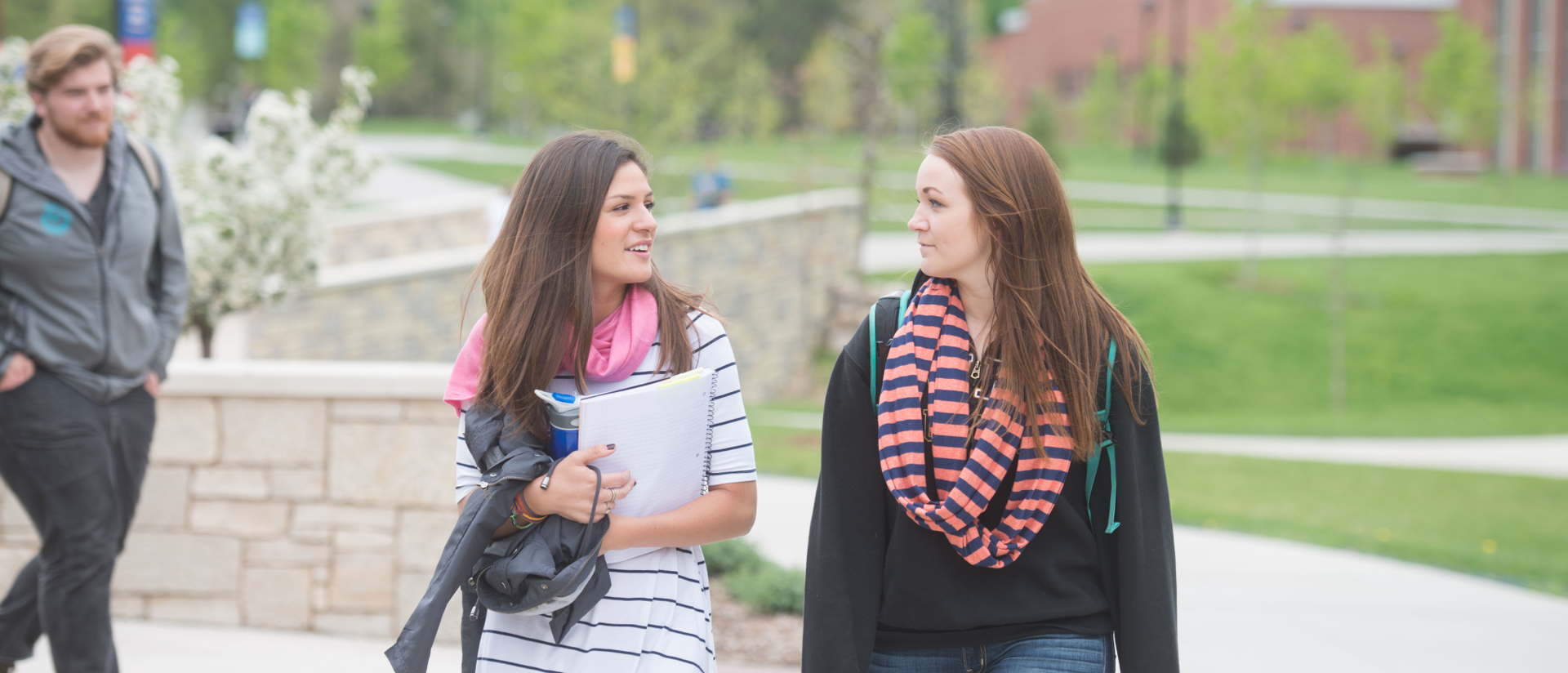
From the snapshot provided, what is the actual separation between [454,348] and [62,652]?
7570 mm

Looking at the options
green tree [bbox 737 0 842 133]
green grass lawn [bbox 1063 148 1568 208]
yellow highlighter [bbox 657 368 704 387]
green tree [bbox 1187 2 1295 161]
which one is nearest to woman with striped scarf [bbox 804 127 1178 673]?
yellow highlighter [bbox 657 368 704 387]

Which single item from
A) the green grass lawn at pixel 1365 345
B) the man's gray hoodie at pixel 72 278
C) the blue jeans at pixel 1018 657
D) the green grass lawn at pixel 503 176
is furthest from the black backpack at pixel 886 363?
the green grass lawn at pixel 503 176

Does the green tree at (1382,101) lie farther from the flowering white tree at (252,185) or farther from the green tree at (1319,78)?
the flowering white tree at (252,185)

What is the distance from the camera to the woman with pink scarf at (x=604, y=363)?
2.34 metres

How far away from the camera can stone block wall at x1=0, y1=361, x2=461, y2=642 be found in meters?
4.86

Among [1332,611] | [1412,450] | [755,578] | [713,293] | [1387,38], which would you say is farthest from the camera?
[1387,38]

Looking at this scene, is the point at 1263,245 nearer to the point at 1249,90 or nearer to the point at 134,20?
the point at 1249,90

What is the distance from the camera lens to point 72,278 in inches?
143

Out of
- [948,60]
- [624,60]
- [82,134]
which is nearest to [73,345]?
[82,134]

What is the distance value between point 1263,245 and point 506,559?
78.5ft

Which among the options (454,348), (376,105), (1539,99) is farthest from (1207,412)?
(376,105)

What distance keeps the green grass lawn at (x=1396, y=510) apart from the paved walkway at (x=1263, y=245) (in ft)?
32.3

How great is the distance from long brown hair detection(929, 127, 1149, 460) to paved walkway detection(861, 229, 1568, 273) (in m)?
17.9

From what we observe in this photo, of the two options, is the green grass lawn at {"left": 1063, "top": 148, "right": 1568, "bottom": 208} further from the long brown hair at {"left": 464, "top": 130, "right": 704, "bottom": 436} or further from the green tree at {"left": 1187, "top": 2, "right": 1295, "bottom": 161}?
the long brown hair at {"left": 464, "top": 130, "right": 704, "bottom": 436}
